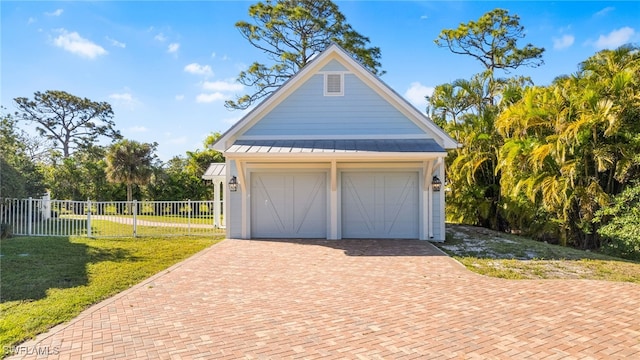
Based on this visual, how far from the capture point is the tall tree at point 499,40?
23.8 meters

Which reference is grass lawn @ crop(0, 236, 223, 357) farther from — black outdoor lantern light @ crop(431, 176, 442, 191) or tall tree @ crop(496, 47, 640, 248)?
tall tree @ crop(496, 47, 640, 248)

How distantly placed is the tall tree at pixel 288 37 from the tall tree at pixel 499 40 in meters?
7.07

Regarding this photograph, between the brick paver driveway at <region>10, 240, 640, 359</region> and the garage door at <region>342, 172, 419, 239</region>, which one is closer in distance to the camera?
the brick paver driveway at <region>10, 240, 640, 359</region>

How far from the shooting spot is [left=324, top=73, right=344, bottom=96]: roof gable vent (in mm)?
12789

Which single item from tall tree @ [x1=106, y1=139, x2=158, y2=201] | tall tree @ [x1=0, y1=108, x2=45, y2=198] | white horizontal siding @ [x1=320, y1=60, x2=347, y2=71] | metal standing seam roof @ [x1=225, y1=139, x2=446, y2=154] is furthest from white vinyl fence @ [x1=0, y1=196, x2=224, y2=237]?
tall tree @ [x1=106, y1=139, x2=158, y2=201]

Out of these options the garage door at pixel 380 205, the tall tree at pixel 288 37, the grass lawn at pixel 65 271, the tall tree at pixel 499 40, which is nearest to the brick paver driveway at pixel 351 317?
the grass lawn at pixel 65 271

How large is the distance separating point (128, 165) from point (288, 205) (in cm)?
1837

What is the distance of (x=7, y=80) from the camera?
1200 centimetres

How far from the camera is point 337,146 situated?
1180 centimetres

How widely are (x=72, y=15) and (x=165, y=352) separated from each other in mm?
11118

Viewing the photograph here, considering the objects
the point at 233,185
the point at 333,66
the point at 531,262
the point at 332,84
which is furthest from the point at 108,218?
the point at 531,262

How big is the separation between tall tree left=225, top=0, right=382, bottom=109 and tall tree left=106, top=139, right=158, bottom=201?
8.50 meters

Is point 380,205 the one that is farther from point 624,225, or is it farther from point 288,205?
point 624,225

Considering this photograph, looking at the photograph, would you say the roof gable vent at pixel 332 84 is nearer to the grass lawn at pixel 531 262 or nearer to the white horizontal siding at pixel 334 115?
the white horizontal siding at pixel 334 115
